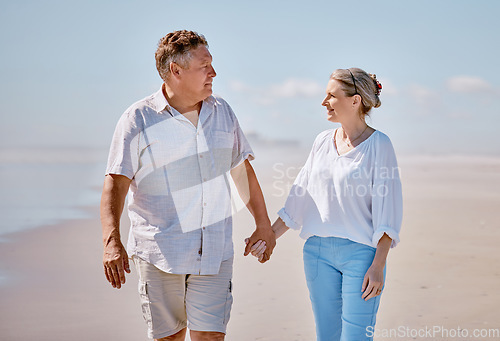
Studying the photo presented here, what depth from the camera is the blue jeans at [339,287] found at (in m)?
2.47

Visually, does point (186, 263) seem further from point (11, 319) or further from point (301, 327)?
point (11, 319)

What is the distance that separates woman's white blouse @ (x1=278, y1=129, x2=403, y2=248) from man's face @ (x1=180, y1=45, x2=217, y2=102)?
558 millimetres

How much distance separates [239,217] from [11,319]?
4.15 meters

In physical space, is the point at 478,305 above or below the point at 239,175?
below

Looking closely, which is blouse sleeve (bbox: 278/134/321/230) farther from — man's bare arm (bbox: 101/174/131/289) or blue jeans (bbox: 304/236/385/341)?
man's bare arm (bbox: 101/174/131/289)

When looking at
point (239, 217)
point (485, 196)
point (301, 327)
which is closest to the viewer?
Result: point (301, 327)

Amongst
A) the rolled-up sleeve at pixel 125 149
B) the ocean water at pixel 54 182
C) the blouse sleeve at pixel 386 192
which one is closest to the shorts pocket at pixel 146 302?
the rolled-up sleeve at pixel 125 149

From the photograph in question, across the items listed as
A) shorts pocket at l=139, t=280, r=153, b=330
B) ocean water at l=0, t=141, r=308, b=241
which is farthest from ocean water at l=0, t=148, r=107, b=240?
shorts pocket at l=139, t=280, r=153, b=330

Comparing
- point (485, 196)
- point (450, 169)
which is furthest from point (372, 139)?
point (450, 169)

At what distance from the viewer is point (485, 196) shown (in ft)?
37.1

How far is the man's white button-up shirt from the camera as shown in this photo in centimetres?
256

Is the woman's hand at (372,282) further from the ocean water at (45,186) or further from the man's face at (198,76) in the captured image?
the ocean water at (45,186)

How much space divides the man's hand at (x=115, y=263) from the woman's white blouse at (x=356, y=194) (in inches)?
30.1

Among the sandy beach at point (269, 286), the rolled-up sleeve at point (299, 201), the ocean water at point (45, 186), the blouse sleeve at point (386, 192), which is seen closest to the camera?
the blouse sleeve at point (386, 192)
